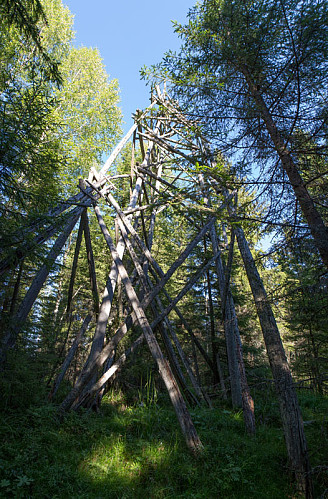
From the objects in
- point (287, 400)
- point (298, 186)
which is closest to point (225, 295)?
point (287, 400)

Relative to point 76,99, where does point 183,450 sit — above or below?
below

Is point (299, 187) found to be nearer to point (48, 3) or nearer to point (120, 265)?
point (120, 265)

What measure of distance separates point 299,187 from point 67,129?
37.9ft

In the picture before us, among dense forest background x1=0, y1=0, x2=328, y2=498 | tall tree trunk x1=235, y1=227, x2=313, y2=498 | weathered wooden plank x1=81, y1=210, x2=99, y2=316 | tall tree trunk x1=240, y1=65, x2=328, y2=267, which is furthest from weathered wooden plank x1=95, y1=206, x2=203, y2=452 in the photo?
tall tree trunk x1=240, y1=65, x2=328, y2=267

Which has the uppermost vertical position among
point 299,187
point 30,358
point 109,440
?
point 299,187

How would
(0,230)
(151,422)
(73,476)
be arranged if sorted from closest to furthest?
1. (73,476)
2. (0,230)
3. (151,422)

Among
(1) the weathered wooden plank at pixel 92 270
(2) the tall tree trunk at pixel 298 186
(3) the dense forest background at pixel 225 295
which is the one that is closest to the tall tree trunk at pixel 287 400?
(3) the dense forest background at pixel 225 295

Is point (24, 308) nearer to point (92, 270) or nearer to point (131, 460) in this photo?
point (92, 270)

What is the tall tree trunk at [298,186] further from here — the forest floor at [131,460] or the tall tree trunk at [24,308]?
the tall tree trunk at [24,308]

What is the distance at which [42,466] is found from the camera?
3297 mm

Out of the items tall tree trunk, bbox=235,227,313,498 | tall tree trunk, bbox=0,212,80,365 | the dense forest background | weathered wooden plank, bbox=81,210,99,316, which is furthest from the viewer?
weathered wooden plank, bbox=81,210,99,316

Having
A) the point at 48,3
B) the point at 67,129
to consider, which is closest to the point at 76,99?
the point at 67,129

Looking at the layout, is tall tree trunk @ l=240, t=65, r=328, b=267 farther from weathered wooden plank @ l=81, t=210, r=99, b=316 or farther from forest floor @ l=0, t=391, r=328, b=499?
weathered wooden plank @ l=81, t=210, r=99, b=316

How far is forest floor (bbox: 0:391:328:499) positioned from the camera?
10.3 feet
